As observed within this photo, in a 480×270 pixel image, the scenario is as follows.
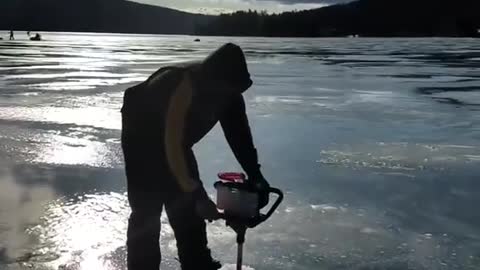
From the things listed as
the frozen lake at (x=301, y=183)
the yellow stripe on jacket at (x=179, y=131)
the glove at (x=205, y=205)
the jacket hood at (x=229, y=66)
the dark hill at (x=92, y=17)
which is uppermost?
the jacket hood at (x=229, y=66)

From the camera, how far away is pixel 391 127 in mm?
11125

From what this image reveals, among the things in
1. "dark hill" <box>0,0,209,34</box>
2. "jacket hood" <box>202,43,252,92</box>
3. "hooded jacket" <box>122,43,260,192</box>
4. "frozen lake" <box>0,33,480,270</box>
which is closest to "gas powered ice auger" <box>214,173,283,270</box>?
"hooded jacket" <box>122,43,260,192</box>

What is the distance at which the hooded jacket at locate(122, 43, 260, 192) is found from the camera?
3.35 meters

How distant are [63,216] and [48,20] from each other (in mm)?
168341

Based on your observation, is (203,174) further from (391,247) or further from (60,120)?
(60,120)

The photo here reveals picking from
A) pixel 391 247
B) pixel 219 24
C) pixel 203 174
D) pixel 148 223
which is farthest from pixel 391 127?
pixel 219 24

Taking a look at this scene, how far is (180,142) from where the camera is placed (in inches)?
134

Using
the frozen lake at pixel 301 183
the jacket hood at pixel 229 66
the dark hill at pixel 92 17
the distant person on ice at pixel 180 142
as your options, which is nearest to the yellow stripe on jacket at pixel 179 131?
the distant person on ice at pixel 180 142

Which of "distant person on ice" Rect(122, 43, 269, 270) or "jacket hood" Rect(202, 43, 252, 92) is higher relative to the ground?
"jacket hood" Rect(202, 43, 252, 92)

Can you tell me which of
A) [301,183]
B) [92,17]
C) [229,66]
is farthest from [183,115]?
[92,17]

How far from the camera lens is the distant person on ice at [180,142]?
11.0ft

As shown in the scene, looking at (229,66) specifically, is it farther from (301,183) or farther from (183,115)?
(301,183)

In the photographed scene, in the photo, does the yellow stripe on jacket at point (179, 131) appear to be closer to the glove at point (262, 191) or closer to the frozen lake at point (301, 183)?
the glove at point (262, 191)

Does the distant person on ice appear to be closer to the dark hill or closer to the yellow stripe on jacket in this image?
the yellow stripe on jacket
